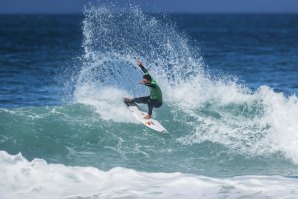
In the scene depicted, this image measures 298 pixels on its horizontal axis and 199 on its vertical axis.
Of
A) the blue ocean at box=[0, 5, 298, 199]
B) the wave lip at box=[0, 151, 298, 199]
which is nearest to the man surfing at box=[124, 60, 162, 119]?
the blue ocean at box=[0, 5, 298, 199]

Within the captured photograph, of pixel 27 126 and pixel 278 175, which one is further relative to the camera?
pixel 27 126

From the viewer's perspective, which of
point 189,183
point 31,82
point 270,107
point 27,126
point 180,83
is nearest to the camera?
point 189,183

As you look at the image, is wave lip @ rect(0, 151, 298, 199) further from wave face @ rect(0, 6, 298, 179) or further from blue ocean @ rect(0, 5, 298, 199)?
wave face @ rect(0, 6, 298, 179)

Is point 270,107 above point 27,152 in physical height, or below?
above

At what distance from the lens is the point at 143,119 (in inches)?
741

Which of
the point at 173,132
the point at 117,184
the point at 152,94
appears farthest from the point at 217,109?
the point at 117,184

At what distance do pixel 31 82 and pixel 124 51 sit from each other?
16.3 m

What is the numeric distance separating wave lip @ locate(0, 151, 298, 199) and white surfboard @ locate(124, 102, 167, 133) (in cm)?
409

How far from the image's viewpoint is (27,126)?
18141mm

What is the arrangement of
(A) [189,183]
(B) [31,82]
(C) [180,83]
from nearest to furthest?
(A) [189,183] → (C) [180,83] → (B) [31,82]

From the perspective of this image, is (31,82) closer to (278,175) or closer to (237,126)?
(237,126)

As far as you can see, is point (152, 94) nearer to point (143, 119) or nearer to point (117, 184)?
point (143, 119)

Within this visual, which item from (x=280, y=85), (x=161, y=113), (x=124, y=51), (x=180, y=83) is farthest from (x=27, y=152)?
(x=124, y=51)

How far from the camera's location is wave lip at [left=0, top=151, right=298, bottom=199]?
12539 mm
